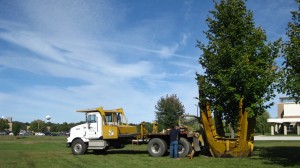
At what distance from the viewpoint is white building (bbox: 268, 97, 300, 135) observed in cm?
7587

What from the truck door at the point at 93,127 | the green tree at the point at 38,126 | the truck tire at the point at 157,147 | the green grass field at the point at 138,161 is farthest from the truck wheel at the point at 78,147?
the green tree at the point at 38,126

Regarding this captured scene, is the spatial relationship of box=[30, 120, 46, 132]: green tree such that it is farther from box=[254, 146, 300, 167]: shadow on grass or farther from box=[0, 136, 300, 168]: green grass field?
box=[254, 146, 300, 167]: shadow on grass

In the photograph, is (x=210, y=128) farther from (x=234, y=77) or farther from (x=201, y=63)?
(x=201, y=63)

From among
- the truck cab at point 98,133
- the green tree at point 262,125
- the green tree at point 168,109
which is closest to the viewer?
the truck cab at point 98,133

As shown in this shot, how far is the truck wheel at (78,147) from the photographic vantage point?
2333 centimetres

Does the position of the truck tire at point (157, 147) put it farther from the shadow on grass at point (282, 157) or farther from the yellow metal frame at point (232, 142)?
the shadow on grass at point (282, 157)

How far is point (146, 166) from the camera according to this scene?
52.5ft

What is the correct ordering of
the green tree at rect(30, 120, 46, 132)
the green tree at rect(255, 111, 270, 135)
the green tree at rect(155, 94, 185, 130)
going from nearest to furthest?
the green tree at rect(155, 94, 185, 130) < the green tree at rect(255, 111, 270, 135) < the green tree at rect(30, 120, 46, 132)

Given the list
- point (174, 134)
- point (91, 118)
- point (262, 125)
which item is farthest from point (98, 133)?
point (262, 125)

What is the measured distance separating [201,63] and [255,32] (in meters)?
3.93

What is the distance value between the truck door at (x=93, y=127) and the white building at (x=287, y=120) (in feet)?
193

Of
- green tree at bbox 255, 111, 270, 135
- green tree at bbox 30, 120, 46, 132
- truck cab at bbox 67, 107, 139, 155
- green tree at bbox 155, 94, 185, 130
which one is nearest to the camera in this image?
truck cab at bbox 67, 107, 139, 155

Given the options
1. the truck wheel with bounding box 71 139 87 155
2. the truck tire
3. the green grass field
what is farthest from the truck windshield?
the truck tire

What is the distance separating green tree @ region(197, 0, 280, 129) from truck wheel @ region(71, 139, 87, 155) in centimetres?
785
